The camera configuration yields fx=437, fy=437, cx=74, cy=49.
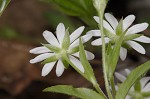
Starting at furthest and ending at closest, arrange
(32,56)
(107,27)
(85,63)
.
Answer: (32,56) < (107,27) < (85,63)

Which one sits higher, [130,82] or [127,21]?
[127,21]

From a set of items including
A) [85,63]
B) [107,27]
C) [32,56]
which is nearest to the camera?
[85,63]

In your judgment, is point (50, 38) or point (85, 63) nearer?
point (85, 63)

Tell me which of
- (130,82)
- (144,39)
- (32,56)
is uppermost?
(32,56)

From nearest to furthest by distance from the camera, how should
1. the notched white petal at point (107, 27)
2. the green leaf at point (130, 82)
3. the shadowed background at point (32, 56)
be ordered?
the green leaf at point (130, 82), the notched white petal at point (107, 27), the shadowed background at point (32, 56)

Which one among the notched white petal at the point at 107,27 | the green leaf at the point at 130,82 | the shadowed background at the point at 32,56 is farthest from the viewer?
the shadowed background at the point at 32,56

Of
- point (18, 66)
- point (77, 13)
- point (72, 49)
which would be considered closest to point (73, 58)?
point (72, 49)

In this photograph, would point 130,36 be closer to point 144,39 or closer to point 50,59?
point 144,39

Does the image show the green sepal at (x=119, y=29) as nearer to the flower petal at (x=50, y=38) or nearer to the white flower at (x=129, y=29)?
the white flower at (x=129, y=29)

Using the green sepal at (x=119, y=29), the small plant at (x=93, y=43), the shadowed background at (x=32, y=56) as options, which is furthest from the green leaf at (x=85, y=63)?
the shadowed background at (x=32, y=56)

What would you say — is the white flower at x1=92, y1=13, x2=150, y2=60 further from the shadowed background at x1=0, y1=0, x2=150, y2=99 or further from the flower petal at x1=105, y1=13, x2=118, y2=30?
the shadowed background at x1=0, y1=0, x2=150, y2=99

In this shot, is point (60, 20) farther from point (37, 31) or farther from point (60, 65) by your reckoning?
point (60, 65)

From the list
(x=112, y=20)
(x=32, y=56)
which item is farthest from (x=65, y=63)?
(x=32, y=56)
